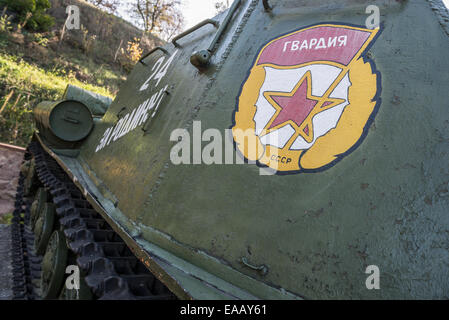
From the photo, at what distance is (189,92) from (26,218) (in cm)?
446

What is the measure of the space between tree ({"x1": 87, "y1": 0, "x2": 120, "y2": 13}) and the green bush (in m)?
8.48

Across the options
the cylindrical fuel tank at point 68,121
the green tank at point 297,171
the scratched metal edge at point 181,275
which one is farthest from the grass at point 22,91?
the scratched metal edge at point 181,275

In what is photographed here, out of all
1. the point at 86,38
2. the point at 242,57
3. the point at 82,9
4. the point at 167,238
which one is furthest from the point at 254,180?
the point at 82,9

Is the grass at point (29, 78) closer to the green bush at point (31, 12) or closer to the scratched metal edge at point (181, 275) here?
the green bush at point (31, 12)

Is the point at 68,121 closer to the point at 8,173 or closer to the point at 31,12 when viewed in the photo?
the point at 8,173

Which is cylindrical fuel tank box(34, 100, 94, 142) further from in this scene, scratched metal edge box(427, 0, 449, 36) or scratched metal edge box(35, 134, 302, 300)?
scratched metal edge box(427, 0, 449, 36)

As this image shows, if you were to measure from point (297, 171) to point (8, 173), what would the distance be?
347 inches

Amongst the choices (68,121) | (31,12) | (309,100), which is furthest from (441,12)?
(31,12)

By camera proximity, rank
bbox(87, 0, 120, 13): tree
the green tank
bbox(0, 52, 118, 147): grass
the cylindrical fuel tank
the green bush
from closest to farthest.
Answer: the green tank
the cylindrical fuel tank
bbox(0, 52, 118, 147): grass
the green bush
bbox(87, 0, 120, 13): tree

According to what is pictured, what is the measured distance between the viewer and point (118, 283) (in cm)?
144

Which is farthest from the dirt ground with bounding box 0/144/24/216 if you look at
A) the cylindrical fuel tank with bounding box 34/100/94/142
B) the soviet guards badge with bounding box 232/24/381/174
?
the soviet guards badge with bounding box 232/24/381/174

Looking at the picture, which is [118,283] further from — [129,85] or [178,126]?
[129,85]

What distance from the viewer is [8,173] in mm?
8141

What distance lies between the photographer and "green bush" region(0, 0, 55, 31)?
16750mm
